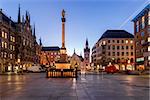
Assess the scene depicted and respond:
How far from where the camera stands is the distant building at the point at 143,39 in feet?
289

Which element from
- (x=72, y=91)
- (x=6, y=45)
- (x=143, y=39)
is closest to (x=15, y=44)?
(x=6, y=45)

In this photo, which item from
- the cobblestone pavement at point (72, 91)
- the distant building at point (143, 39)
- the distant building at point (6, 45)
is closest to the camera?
the cobblestone pavement at point (72, 91)

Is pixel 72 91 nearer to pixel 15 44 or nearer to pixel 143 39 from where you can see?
pixel 143 39

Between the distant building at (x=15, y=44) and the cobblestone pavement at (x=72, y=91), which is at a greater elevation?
the distant building at (x=15, y=44)

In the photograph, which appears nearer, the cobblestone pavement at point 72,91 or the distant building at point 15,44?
the cobblestone pavement at point 72,91

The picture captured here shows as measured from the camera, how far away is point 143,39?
3698 inches

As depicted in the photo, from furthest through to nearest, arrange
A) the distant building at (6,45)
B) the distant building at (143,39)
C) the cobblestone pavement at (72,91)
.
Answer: the distant building at (143,39), the distant building at (6,45), the cobblestone pavement at (72,91)

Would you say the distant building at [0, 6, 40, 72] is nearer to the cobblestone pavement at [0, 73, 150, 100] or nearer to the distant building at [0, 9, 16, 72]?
the distant building at [0, 9, 16, 72]

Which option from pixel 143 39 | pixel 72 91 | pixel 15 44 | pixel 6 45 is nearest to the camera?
pixel 72 91

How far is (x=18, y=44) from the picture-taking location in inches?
4245

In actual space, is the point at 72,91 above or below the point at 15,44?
below

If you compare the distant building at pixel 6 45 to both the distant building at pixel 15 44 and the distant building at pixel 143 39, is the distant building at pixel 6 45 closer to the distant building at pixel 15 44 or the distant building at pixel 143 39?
the distant building at pixel 15 44

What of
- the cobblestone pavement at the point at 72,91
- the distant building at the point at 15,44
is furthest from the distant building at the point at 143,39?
the cobblestone pavement at the point at 72,91

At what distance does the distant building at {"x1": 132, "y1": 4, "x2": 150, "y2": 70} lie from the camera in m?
88.1
